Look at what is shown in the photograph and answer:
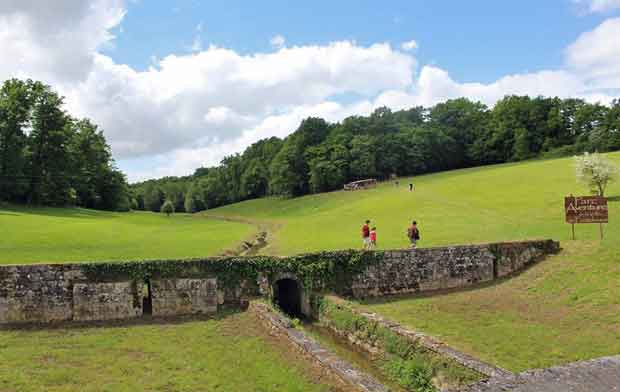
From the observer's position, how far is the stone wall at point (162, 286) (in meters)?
17.1

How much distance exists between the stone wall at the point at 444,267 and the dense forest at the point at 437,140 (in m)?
62.9

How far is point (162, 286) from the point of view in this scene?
59.7 ft

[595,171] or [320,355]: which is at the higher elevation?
[595,171]

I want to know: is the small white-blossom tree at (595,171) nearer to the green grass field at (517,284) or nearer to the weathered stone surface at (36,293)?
the green grass field at (517,284)

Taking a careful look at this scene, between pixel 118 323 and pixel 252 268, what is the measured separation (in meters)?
5.63

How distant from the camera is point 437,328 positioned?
15469 millimetres

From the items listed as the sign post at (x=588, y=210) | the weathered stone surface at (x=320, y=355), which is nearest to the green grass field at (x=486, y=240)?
the sign post at (x=588, y=210)

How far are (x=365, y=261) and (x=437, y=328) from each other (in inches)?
240

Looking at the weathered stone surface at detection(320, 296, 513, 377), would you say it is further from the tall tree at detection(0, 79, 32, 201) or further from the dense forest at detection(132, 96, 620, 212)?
the dense forest at detection(132, 96, 620, 212)

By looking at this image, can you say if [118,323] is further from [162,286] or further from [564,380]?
[564,380]

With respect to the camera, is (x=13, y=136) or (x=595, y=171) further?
(x=13, y=136)

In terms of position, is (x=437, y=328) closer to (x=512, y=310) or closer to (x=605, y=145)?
(x=512, y=310)

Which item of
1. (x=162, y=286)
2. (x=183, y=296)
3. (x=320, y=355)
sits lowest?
(x=320, y=355)

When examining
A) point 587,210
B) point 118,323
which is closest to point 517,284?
point 587,210
